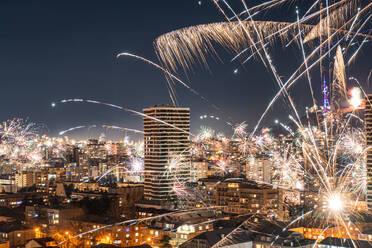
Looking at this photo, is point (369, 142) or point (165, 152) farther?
point (165, 152)

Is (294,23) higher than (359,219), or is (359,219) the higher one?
(294,23)

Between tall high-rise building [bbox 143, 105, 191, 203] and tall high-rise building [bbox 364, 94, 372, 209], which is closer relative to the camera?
tall high-rise building [bbox 364, 94, 372, 209]

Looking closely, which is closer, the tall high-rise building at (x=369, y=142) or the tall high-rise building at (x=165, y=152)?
the tall high-rise building at (x=369, y=142)

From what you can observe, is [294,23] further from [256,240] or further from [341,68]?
[256,240]

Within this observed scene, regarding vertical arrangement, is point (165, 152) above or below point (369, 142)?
below

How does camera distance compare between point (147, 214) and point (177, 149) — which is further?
point (177, 149)

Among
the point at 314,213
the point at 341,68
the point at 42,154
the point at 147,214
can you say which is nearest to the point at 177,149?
the point at 147,214

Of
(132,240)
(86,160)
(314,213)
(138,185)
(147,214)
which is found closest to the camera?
(132,240)

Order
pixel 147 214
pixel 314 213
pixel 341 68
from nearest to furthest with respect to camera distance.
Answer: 1. pixel 341 68
2. pixel 314 213
3. pixel 147 214
